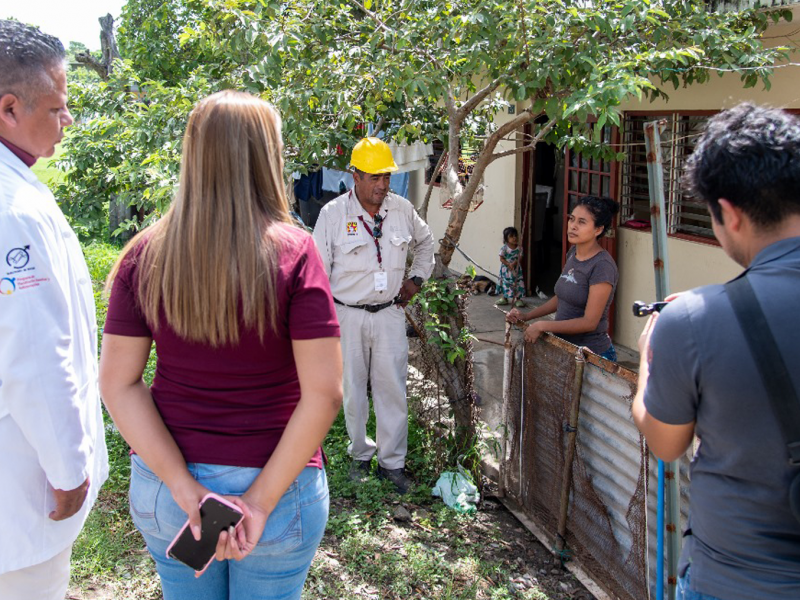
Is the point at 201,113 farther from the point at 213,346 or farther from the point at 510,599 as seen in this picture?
→ the point at 510,599

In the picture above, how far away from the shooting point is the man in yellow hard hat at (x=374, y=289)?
445cm

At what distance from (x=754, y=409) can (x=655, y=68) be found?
125 inches

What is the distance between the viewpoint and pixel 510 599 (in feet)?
11.4

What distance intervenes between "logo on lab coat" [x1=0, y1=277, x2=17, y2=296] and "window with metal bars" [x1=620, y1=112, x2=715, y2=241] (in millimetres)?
5399

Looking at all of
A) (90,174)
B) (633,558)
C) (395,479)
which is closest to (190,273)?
(633,558)

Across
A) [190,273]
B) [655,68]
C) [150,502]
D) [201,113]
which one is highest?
[655,68]

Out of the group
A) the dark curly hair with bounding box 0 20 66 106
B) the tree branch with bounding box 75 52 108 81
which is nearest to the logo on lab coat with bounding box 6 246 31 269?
the dark curly hair with bounding box 0 20 66 106

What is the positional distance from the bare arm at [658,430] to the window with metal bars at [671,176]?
4.96 meters

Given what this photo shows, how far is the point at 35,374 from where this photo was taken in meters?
1.96

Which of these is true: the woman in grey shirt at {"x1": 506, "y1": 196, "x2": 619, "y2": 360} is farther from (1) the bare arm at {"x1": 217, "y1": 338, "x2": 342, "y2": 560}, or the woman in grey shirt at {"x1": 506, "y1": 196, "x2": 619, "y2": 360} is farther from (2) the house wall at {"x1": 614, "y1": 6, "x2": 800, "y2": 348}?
(1) the bare arm at {"x1": 217, "y1": 338, "x2": 342, "y2": 560}

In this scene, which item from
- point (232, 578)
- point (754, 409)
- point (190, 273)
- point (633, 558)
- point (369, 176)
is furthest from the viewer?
point (369, 176)

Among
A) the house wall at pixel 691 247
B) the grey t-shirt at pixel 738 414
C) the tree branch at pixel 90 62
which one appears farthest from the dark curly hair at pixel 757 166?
the tree branch at pixel 90 62

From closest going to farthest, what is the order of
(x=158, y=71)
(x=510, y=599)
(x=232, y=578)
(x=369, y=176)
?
(x=232, y=578), (x=510, y=599), (x=369, y=176), (x=158, y=71)

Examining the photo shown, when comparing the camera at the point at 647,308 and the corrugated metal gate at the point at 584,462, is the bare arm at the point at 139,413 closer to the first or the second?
the camera at the point at 647,308
